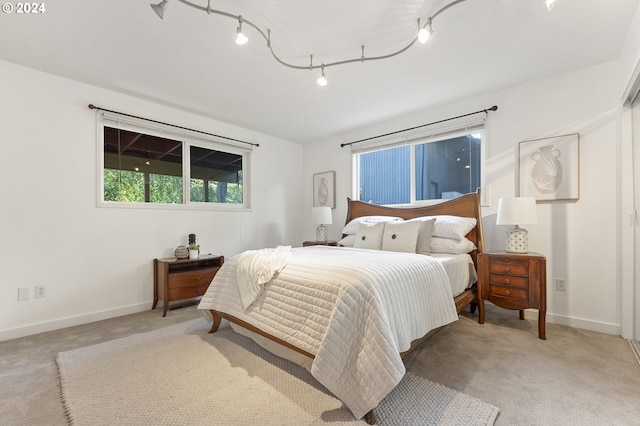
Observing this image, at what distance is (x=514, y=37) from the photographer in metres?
2.12

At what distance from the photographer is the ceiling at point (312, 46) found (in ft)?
6.05

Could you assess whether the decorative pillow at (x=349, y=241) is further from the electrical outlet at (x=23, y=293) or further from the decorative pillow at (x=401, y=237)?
the electrical outlet at (x=23, y=293)

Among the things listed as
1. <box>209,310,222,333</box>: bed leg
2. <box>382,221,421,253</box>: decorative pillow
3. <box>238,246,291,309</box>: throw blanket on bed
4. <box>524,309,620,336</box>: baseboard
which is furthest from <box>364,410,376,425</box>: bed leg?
<box>524,309,620,336</box>: baseboard

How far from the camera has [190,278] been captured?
3182 millimetres

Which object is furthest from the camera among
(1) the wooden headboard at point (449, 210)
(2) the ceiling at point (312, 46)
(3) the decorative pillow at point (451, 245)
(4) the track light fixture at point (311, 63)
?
(1) the wooden headboard at point (449, 210)

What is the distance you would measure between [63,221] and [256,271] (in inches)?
A: 86.8

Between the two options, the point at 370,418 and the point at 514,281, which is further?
the point at 514,281

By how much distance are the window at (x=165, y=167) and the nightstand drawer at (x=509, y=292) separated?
3.38 meters

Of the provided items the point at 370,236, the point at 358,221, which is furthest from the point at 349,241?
the point at 370,236

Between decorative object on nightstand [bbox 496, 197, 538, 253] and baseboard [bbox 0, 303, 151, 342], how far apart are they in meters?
3.90

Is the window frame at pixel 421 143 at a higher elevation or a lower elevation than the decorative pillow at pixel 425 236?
higher

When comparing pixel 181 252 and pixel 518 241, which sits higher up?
pixel 518 241

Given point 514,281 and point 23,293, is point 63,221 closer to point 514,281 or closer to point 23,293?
point 23,293

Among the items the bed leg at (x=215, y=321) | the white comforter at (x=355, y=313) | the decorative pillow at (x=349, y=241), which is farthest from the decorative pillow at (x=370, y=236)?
the bed leg at (x=215, y=321)
